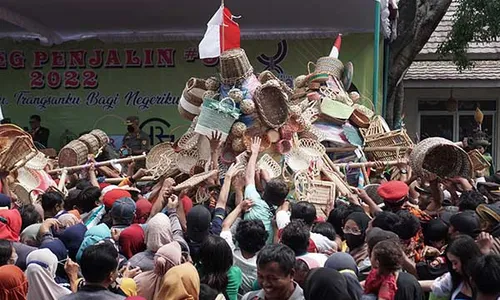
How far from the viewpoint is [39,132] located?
1392 cm

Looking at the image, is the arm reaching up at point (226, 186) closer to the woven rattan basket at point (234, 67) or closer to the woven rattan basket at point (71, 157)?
the woven rattan basket at point (234, 67)

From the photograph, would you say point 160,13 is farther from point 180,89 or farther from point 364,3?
point 364,3

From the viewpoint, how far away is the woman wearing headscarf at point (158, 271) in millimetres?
4234

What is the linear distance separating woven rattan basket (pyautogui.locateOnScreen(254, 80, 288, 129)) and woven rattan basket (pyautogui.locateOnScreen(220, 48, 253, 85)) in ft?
1.05

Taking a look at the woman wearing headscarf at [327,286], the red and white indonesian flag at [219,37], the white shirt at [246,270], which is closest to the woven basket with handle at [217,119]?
the red and white indonesian flag at [219,37]

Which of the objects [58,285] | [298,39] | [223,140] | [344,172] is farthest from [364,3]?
[58,285]

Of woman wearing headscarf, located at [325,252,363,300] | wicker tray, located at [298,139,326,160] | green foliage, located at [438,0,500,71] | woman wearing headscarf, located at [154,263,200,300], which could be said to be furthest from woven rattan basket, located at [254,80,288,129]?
green foliage, located at [438,0,500,71]

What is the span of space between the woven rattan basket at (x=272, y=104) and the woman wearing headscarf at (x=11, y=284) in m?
3.54

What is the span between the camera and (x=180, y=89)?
14195 mm

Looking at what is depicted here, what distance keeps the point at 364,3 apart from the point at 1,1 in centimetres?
586

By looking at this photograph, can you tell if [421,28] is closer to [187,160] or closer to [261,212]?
[187,160]

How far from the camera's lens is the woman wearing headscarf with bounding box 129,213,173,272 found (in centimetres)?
457

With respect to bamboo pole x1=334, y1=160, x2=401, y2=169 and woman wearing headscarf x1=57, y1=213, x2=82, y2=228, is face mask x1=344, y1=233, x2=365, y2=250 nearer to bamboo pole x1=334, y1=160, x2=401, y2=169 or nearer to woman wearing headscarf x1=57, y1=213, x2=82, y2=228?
woman wearing headscarf x1=57, y1=213, x2=82, y2=228

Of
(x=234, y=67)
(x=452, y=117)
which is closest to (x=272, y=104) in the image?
(x=234, y=67)
